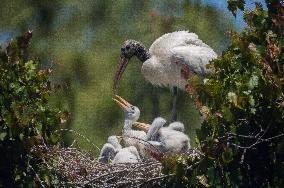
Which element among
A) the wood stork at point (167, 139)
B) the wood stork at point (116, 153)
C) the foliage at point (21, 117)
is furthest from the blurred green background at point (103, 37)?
the foliage at point (21, 117)

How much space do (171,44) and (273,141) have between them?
3.99 m

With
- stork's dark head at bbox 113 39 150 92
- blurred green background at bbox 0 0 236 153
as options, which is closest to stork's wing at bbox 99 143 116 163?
stork's dark head at bbox 113 39 150 92

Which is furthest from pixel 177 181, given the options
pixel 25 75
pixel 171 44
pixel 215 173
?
pixel 171 44

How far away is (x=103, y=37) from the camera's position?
9.68m

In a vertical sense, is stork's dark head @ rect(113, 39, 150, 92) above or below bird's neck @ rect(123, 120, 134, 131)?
above

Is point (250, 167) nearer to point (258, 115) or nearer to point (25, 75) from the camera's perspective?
point (258, 115)

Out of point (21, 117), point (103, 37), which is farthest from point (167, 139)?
point (103, 37)

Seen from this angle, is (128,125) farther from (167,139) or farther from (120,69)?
(120,69)

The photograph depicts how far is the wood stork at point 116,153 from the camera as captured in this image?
20.8ft

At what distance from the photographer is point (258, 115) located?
437cm

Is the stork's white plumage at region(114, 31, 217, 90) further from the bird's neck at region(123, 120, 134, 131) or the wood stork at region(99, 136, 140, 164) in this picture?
the wood stork at region(99, 136, 140, 164)

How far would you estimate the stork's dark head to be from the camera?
8.52m

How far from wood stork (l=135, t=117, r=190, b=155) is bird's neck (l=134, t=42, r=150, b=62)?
1.87 meters

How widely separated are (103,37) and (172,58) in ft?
4.66
